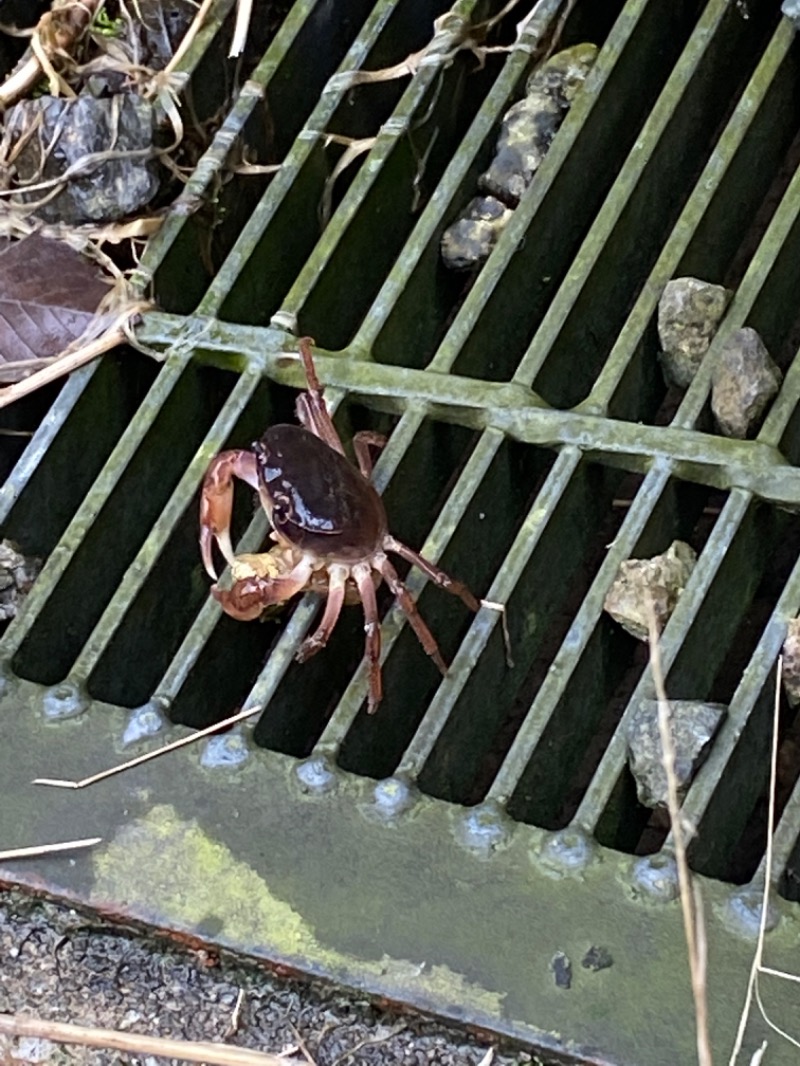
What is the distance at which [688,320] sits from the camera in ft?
5.33

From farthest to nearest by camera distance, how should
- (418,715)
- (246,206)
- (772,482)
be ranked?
(246,206)
(418,715)
(772,482)

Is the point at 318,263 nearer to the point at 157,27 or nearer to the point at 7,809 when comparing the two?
the point at 157,27

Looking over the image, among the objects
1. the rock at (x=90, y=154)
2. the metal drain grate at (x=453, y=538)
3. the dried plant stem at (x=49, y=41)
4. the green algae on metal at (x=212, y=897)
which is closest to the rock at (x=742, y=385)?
the metal drain grate at (x=453, y=538)

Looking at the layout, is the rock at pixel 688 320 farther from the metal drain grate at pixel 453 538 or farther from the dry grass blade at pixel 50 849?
the dry grass blade at pixel 50 849

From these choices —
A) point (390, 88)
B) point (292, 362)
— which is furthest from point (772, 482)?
point (390, 88)

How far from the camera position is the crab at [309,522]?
1.60 meters

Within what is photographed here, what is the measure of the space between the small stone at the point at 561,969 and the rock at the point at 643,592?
340 mm

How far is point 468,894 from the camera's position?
1.35 metres

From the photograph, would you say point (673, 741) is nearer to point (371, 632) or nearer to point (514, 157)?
point (371, 632)

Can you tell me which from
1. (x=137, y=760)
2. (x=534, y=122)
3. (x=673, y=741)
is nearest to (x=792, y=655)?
(x=673, y=741)

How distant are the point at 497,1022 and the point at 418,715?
0.41 m

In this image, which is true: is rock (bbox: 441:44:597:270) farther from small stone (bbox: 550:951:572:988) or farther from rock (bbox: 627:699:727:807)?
small stone (bbox: 550:951:572:988)

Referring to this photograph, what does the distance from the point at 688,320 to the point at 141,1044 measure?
0.93 metres

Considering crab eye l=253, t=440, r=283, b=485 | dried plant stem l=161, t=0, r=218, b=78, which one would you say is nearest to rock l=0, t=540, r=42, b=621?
crab eye l=253, t=440, r=283, b=485
